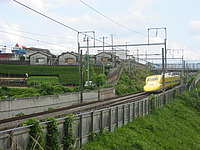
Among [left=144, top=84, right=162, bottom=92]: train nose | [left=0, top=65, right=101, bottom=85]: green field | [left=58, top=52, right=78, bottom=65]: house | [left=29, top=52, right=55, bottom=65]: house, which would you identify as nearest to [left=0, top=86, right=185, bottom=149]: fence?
[left=144, top=84, right=162, bottom=92]: train nose

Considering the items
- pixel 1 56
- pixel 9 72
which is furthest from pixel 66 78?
pixel 1 56

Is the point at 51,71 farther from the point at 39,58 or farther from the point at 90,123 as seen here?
the point at 90,123

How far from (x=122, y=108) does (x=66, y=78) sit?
4146 cm

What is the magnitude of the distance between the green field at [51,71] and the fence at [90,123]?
34894 millimetres

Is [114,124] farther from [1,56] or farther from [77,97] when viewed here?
[1,56]

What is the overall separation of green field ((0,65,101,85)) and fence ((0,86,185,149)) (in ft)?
114

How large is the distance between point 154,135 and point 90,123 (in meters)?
8.15

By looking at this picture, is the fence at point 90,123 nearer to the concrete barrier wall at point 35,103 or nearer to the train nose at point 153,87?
the concrete barrier wall at point 35,103

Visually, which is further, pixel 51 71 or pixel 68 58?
pixel 68 58

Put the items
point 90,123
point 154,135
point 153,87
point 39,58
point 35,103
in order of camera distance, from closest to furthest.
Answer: point 90,123, point 154,135, point 35,103, point 153,87, point 39,58

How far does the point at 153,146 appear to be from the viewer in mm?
20203

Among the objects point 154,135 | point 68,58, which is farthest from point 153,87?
point 68,58

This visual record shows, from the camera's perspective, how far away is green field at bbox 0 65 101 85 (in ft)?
202

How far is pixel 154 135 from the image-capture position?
2288 cm
